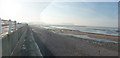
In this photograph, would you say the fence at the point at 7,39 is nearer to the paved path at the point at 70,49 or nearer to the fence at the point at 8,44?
the fence at the point at 8,44

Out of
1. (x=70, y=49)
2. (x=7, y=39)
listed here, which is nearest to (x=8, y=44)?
(x=7, y=39)

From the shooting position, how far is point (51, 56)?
24.9ft

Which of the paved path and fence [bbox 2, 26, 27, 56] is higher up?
fence [bbox 2, 26, 27, 56]

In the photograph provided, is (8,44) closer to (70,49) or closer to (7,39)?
(7,39)

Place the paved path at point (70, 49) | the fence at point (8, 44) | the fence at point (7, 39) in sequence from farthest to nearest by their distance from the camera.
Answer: the paved path at point (70, 49) → the fence at point (8, 44) → the fence at point (7, 39)

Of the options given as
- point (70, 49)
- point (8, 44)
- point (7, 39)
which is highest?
point (7, 39)

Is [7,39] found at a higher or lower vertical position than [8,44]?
higher

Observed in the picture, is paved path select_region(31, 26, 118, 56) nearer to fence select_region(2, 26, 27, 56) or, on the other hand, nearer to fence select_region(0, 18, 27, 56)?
fence select_region(2, 26, 27, 56)

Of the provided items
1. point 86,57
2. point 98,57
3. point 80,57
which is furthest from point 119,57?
point 80,57

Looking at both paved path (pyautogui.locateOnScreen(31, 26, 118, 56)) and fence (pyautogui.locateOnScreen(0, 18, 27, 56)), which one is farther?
paved path (pyautogui.locateOnScreen(31, 26, 118, 56))

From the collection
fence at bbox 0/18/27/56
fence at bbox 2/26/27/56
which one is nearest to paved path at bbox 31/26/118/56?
fence at bbox 2/26/27/56

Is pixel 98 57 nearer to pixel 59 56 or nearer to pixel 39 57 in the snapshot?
pixel 59 56

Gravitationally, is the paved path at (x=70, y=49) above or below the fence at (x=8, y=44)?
below

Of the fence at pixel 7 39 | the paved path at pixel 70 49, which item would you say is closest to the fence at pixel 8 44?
the fence at pixel 7 39
